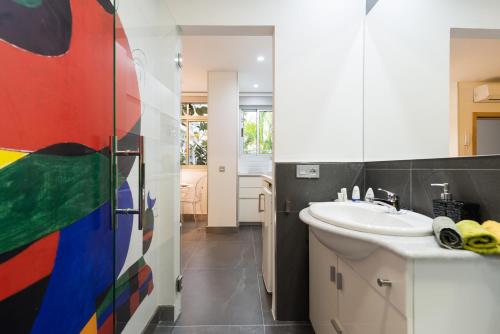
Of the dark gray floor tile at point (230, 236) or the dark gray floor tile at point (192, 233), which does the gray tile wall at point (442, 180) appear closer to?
the dark gray floor tile at point (230, 236)

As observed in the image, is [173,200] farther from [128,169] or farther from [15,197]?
[15,197]

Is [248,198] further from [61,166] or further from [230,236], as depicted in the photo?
[61,166]

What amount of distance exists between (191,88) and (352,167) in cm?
391

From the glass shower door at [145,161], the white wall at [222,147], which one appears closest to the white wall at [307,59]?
the glass shower door at [145,161]

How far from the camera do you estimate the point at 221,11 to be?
1803 millimetres

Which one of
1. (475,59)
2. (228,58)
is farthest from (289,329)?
(228,58)

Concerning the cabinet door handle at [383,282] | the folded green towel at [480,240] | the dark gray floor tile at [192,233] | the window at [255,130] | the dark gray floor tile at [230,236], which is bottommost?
the dark gray floor tile at [192,233]

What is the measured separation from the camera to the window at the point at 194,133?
5293mm

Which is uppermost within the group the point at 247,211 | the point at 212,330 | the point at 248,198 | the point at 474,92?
the point at 474,92

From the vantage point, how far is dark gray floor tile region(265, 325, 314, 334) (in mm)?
1680

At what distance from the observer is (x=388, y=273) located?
78 cm

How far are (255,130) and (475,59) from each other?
14.4ft

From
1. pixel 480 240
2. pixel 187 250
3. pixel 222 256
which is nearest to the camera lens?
pixel 480 240

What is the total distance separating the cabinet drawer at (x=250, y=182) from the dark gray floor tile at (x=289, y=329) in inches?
113
